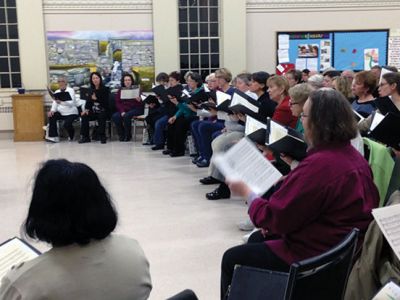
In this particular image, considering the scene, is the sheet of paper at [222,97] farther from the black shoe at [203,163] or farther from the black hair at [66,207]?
the black hair at [66,207]

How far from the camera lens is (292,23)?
1127cm

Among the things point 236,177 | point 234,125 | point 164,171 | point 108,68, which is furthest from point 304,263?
point 108,68

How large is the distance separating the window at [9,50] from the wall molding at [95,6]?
735mm

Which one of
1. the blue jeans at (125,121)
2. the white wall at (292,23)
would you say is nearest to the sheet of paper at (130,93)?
the blue jeans at (125,121)

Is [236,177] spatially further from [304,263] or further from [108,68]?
[108,68]

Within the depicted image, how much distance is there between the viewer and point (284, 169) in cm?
413

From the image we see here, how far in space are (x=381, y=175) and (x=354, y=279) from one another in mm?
1212

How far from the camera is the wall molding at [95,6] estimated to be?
10.7 metres

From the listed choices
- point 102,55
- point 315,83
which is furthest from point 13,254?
point 102,55

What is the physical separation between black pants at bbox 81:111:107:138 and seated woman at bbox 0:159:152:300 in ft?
27.9

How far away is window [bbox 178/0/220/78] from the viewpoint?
1132cm

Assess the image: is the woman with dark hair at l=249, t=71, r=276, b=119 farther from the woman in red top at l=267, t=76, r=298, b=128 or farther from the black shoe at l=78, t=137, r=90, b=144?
the black shoe at l=78, t=137, r=90, b=144

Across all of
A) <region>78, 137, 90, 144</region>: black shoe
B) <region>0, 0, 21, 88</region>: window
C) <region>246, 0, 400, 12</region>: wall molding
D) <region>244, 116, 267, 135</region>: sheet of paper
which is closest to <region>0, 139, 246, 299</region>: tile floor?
<region>244, 116, 267, 135</region>: sheet of paper

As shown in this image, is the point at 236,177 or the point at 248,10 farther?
the point at 248,10
